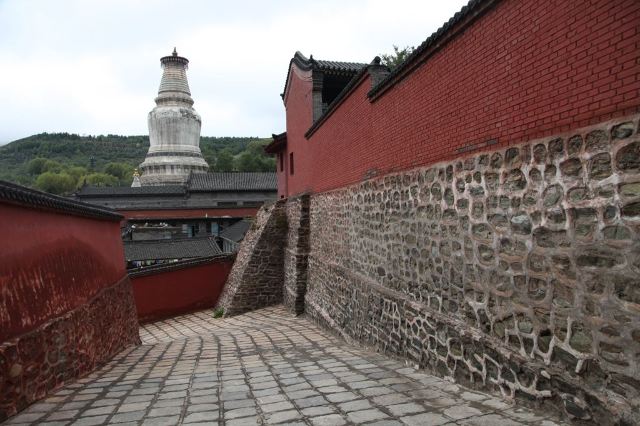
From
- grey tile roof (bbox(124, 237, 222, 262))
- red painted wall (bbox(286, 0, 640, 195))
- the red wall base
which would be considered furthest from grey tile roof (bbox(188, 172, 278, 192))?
red painted wall (bbox(286, 0, 640, 195))

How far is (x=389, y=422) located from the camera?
3230mm

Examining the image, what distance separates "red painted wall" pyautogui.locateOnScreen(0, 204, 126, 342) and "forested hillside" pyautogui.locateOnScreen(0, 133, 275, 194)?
4921 centimetres

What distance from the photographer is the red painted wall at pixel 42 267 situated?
406 centimetres

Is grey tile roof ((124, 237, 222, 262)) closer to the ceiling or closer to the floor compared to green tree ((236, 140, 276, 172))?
closer to the floor

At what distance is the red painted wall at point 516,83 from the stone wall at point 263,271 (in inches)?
274

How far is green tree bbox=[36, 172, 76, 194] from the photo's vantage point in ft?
195

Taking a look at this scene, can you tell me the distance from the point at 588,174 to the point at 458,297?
1864mm

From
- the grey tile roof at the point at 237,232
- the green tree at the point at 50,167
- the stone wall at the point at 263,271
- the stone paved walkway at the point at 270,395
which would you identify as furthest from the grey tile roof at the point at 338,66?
the green tree at the point at 50,167

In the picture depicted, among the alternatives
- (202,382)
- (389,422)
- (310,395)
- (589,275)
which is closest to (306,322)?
(202,382)

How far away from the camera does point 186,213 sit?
31.4m

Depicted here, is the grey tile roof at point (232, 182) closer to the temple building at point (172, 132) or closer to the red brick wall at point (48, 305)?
the temple building at point (172, 132)

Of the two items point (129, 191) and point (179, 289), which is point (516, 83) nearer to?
point (179, 289)

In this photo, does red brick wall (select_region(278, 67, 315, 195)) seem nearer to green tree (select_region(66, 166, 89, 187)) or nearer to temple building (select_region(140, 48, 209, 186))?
temple building (select_region(140, 48, 209, 186))

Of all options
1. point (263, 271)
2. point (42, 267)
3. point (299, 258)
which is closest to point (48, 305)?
point (42, 267)
